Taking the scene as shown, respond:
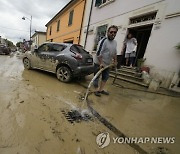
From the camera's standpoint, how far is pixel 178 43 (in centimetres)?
561

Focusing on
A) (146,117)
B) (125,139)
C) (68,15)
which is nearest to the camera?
(125,139)

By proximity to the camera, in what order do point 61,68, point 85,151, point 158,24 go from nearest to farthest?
1. point 85,151
2. point 61,68
3. point 158,24

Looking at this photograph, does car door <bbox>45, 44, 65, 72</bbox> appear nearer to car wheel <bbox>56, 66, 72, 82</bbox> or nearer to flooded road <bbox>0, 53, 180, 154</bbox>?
car wheel <bbox>56, 66, 72, 82</bbox>

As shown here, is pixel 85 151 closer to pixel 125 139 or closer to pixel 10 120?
pixel 125 139

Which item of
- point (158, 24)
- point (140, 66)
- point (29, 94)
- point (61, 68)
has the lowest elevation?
point (29, 94)

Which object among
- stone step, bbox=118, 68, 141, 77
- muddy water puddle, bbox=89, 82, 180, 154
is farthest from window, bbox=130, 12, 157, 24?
muddy water puddle, bbox=89, 82, 180, 154

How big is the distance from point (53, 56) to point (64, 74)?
36.8 inches

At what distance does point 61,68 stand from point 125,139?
381cm

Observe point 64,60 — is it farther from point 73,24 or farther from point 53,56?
point 73,24

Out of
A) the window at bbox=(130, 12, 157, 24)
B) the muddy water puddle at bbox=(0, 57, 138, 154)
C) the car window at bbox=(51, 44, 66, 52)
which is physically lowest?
the muddy water puddle at bbox=(0, 57, 138, 154)

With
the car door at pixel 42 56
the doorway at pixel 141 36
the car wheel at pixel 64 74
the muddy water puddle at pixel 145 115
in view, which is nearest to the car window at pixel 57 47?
the car door at pixel 42 56

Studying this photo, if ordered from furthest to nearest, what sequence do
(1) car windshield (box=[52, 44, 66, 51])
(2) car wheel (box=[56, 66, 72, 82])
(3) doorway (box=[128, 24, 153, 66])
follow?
(3) doorway (box=[128, 24, 153, 66]) → (1) car windshield (box=[52, 44, 66, 51]) → (2) car wheel (box=[56, 66, 72, 82])

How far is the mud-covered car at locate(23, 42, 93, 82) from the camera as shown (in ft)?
16.6

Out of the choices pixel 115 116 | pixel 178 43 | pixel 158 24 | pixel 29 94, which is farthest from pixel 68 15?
pixel 115 116
